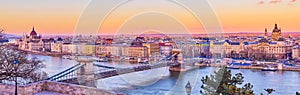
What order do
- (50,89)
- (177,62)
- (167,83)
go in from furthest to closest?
(177,62)
(167,83)
(50,89)

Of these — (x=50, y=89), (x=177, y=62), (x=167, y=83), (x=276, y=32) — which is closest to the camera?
(x=50, y=89)

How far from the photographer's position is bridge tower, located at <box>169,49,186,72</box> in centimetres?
1652

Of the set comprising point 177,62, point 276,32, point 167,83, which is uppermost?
point 276,32

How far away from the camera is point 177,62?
1706 centimetres

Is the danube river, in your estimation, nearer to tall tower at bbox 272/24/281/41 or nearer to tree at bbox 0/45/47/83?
tall tower at bbox 272/24/281/41

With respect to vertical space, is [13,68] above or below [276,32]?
below

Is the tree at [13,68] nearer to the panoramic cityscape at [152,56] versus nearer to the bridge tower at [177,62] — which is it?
the panoramic cityscape at [152,56]

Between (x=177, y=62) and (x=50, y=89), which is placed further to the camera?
(x=177, y=62)

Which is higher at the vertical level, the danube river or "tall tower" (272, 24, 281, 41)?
"tall tower" (272, 24, 281, 41)

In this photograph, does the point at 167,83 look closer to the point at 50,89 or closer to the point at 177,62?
the point at 177,62

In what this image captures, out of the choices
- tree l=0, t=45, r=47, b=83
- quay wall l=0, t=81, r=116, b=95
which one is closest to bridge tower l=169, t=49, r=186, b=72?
tree l=0, t=45, r=47, b=83

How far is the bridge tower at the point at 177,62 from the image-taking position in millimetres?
16516

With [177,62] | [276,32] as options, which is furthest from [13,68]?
[276,32]

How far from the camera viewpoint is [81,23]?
5.90m
